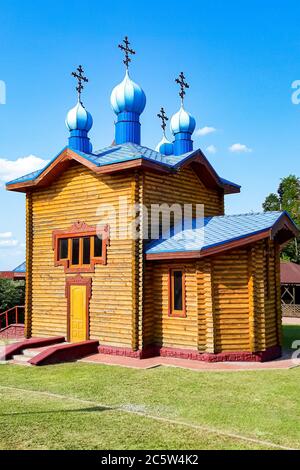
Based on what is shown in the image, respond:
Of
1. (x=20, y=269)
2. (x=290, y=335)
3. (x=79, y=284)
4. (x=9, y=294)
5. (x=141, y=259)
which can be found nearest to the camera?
(x=141, y=259)

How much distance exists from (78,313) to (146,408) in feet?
21.8

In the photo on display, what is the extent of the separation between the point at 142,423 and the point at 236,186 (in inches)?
466

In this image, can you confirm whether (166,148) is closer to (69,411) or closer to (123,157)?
(123,157)

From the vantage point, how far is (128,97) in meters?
16.0

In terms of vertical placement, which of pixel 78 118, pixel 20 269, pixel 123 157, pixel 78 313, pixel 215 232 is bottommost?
pixel 78 313

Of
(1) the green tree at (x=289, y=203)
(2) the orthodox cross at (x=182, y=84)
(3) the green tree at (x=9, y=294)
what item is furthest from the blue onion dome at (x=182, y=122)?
(1) the green tree at (x=289, y=203)

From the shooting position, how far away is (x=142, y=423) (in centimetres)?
698

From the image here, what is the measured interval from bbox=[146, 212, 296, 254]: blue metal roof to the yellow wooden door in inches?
115

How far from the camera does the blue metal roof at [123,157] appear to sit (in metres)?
12.9

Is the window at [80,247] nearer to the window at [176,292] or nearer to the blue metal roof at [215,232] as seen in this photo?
the blue metal roof at [215,232]

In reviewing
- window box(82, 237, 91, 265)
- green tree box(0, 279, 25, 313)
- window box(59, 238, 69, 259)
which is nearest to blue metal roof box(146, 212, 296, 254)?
window box(82, 237, 91, 265)

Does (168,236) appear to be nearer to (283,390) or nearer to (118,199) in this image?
(118,199)

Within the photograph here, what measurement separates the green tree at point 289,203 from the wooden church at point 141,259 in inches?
1123

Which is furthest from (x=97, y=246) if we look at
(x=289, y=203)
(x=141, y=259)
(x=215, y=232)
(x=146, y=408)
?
(x=289, y=203)
